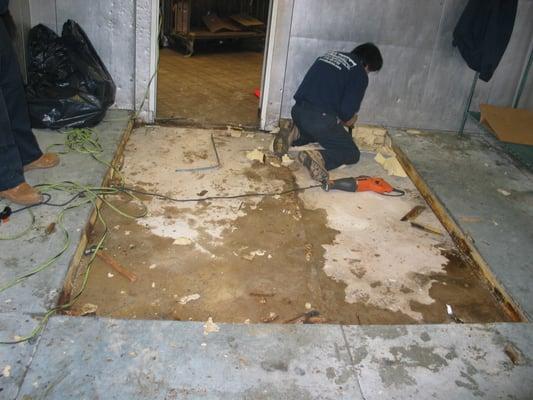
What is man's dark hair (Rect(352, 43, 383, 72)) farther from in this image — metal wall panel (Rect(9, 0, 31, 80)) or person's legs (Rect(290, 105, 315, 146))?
metal wall panel (Rect(9, 0, 31, 80))

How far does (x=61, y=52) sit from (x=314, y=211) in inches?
89.9

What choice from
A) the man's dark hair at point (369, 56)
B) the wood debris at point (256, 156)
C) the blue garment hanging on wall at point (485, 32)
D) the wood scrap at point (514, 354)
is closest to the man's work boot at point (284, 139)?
the wood debris at point (256, 156)

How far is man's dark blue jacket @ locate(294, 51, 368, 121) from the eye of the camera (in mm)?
3643

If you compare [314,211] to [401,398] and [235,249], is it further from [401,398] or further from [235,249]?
[401,398]

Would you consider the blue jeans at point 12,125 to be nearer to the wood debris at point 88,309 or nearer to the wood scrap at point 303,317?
the wood debris at point 88,309

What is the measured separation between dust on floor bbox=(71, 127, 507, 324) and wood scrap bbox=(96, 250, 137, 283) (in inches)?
1.2

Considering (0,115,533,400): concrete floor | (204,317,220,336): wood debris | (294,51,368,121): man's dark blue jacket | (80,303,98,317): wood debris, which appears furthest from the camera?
(294,51,368,121): man's dark blue jacket

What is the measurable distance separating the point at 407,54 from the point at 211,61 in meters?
3.29

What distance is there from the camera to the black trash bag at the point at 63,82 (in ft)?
12.3

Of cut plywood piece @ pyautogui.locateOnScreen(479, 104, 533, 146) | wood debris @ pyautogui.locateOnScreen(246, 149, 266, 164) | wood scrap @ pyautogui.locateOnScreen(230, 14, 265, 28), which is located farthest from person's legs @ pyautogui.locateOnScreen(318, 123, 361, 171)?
wood scrap @ pyautogui.locateOnScreen(230, 14, 265, 28)

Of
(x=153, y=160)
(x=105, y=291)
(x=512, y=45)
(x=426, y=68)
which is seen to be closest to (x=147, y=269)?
(x=105, y=291)

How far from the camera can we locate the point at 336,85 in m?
3.68

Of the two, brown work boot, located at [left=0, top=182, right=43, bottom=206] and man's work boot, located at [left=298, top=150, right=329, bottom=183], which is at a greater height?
brown work boot, located at [left=0, top=182, right=43, bottom=206]

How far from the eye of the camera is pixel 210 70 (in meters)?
6.45
